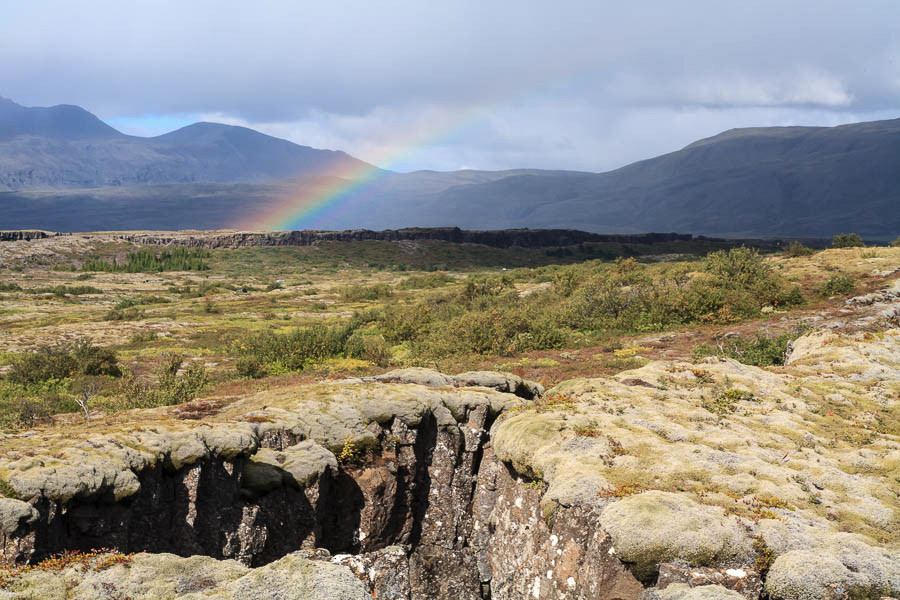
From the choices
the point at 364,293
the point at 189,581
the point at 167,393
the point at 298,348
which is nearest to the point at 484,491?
the point at 189,581

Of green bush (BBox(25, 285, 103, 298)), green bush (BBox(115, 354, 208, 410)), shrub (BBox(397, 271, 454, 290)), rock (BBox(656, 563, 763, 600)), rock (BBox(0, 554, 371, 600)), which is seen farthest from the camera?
shrub (BBox(397, 271, 454, 290))

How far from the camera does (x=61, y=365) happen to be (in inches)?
1523

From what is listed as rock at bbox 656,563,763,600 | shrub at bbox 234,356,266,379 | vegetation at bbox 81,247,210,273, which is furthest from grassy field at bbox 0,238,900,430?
vegetation at bbox 81,247,210,273

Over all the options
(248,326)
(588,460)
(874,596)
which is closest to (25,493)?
(588,460)

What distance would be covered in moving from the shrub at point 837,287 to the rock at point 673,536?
3881 cm

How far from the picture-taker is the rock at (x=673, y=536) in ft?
31.5

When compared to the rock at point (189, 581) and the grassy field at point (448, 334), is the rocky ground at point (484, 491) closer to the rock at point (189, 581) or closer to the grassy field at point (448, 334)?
the rock at point (189, 581)

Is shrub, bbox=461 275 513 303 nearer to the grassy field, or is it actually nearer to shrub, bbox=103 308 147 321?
the grassy field

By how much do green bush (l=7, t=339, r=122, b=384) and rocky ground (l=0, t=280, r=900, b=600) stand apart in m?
24.3

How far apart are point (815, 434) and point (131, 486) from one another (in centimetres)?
1491

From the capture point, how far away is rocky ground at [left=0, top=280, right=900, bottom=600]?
908 cm

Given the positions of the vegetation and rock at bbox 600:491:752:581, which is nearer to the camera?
rock at bbox 600:491:752:581

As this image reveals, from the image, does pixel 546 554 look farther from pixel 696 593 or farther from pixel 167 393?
pixel 167 393

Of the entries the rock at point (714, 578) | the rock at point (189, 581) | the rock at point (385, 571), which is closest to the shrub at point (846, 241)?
the rock at point (385, 571)
